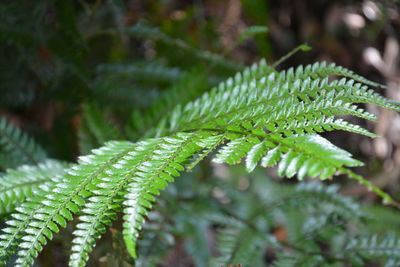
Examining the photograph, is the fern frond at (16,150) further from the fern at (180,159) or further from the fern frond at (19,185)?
the fern at (180,159)

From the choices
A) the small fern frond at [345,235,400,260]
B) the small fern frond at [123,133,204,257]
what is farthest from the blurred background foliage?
the small fern frond at [123,133,204,257]

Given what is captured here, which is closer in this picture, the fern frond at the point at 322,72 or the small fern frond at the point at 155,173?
the small fern frond at the point at 155,173

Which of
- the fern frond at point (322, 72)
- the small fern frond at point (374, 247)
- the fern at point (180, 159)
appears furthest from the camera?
the small fern frond at point (374, 247)

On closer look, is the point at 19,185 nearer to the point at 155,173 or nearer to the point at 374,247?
the point at 155,173

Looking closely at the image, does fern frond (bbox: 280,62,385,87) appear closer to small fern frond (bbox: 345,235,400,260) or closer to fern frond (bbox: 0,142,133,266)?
fern frond (bbox: 0,142,133,266)

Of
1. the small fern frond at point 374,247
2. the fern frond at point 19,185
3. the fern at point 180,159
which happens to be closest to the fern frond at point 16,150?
the fern frond at point 19,185

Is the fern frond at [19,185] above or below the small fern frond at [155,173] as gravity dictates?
below
